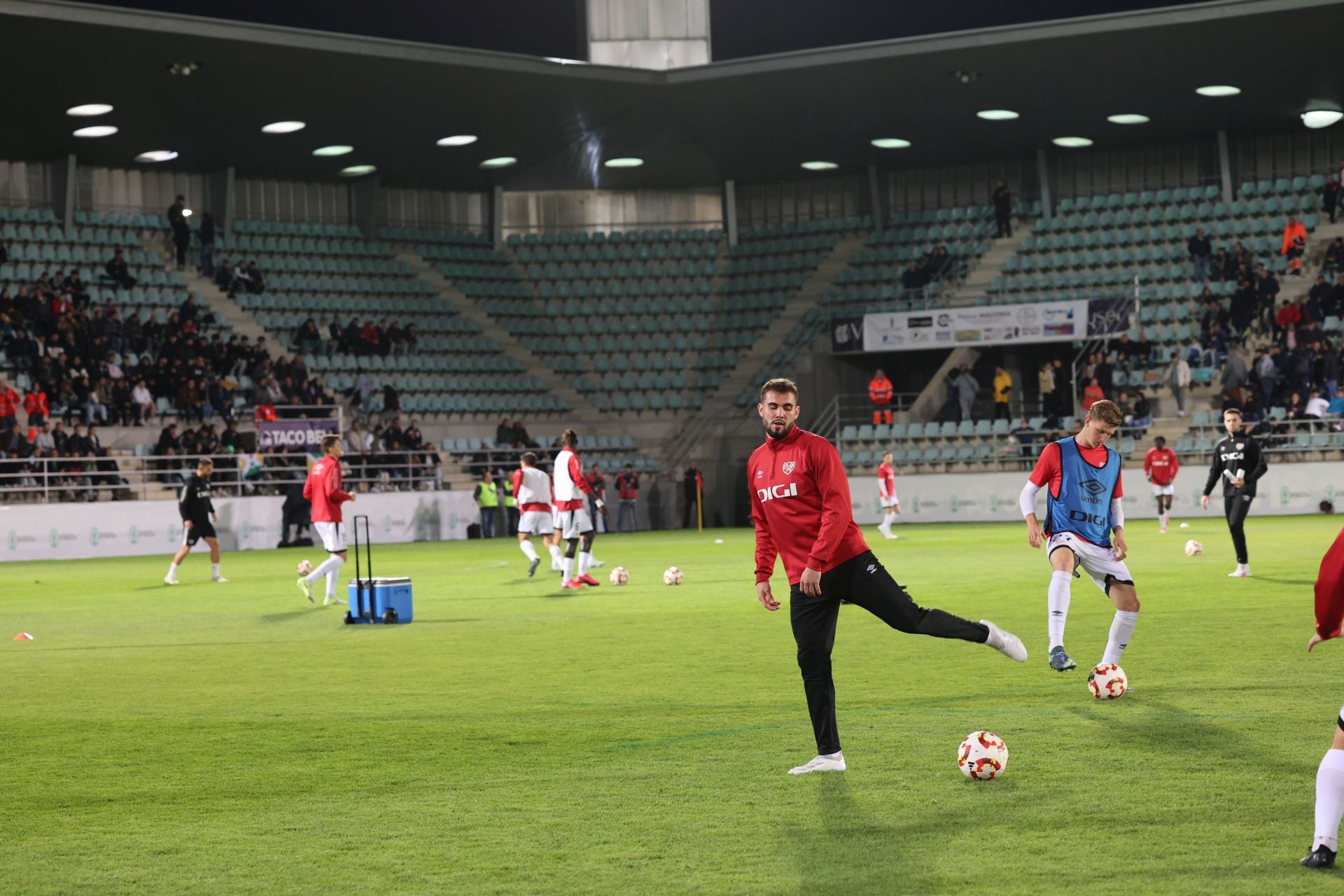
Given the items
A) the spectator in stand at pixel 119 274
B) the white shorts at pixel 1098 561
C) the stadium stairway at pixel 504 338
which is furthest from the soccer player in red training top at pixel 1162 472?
the spectator in stand at pixel 119 274

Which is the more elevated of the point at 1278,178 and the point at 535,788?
the point at 1278,178

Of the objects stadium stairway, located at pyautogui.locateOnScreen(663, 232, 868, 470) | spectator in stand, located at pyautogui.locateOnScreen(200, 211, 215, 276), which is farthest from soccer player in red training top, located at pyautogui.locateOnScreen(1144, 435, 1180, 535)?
spectator in stand, located at pyautogui.locateOnScreen(200, 211, 215, 276)

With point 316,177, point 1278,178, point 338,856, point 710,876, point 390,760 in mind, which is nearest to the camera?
point 710,876

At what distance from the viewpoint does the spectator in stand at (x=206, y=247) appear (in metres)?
47.6

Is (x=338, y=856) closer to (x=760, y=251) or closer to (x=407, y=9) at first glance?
(x=407, y=9)

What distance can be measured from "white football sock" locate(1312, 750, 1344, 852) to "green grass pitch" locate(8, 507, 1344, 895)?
155 mm

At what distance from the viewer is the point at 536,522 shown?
2577cm

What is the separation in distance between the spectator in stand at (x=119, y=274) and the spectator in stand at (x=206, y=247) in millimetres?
2833

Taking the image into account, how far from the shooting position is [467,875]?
688 cm

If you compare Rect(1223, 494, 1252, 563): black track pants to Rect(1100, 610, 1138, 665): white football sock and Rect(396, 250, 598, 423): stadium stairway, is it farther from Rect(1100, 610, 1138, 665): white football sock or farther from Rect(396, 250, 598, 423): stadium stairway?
Rect(396, 250, 598, 423): stadium stairway

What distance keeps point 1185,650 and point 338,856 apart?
28.1ft

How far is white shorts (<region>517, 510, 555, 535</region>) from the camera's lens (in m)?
25.7

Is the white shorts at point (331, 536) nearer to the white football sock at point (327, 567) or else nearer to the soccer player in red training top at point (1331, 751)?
the white football sock at point (327, 567)

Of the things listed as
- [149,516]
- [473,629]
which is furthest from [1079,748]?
[149,516]
